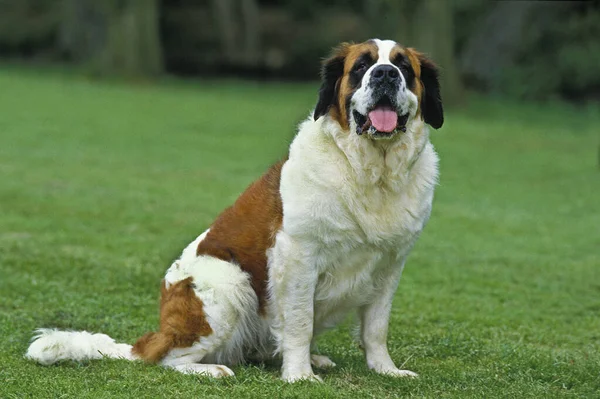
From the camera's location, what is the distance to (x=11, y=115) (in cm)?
2150

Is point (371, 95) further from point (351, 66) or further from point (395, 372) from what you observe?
point (395, 372)

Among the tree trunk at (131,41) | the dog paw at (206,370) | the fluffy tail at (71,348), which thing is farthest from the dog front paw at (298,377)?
the tree trunk at (131,41)

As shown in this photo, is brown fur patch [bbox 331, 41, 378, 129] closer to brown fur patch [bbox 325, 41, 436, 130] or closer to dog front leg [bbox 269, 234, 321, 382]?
brown fur patch [bbox 325, 41, 436, 130]

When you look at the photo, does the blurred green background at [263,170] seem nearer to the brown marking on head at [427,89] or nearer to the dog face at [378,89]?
the dog face at [378,89]

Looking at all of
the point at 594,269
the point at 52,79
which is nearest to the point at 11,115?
Answer: the point at 52,79

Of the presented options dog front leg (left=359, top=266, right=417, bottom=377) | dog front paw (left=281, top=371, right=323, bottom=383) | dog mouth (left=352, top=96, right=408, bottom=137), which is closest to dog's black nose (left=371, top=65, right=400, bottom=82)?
dog mouth (left=352, top=96, right=408, bottom=137)

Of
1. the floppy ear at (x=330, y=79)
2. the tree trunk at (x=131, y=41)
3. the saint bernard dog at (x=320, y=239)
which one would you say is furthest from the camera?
the tree trunk at (x=131, y=41)

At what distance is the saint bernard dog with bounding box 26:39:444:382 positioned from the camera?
5.67 metres

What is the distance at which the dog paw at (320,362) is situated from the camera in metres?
6.25

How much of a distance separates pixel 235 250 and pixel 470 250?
5.79 meters

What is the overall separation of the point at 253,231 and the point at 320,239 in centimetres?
49

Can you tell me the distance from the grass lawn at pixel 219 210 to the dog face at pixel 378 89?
65cm

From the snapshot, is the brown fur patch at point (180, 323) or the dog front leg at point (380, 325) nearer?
the brown fur patch at point (180, 323)

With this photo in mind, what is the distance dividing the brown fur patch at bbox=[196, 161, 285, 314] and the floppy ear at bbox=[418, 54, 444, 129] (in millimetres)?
925
